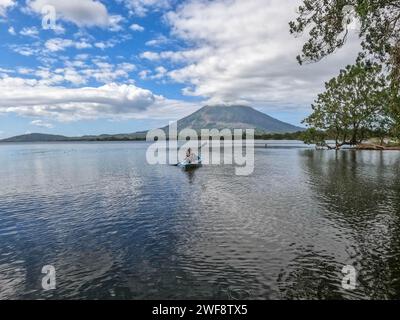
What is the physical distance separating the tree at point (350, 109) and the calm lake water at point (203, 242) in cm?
7402

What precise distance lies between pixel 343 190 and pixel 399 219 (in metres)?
12.9

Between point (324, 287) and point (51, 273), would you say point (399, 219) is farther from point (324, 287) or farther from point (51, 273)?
point (51, 273)

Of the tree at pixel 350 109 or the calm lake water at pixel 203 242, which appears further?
the tree at pixel 350 109

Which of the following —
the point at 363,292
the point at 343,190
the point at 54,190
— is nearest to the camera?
the point at 363,292

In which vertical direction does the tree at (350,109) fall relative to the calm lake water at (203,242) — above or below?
above

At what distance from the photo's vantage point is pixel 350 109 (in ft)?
352

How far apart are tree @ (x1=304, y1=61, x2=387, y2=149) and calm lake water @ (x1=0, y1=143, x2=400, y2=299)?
243ft

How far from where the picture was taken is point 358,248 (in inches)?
746

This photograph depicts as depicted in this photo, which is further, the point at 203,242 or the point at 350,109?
the point at 350,109

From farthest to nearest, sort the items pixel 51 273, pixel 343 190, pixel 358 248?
pixel 343 190 → pixel 358 248 → pixel 51 273

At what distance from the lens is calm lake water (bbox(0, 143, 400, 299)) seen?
1467cm

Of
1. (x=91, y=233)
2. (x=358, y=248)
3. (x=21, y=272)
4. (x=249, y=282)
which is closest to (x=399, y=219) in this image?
(x=358, y=248)

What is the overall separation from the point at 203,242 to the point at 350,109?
102m

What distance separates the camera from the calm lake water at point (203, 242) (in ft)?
48.1
